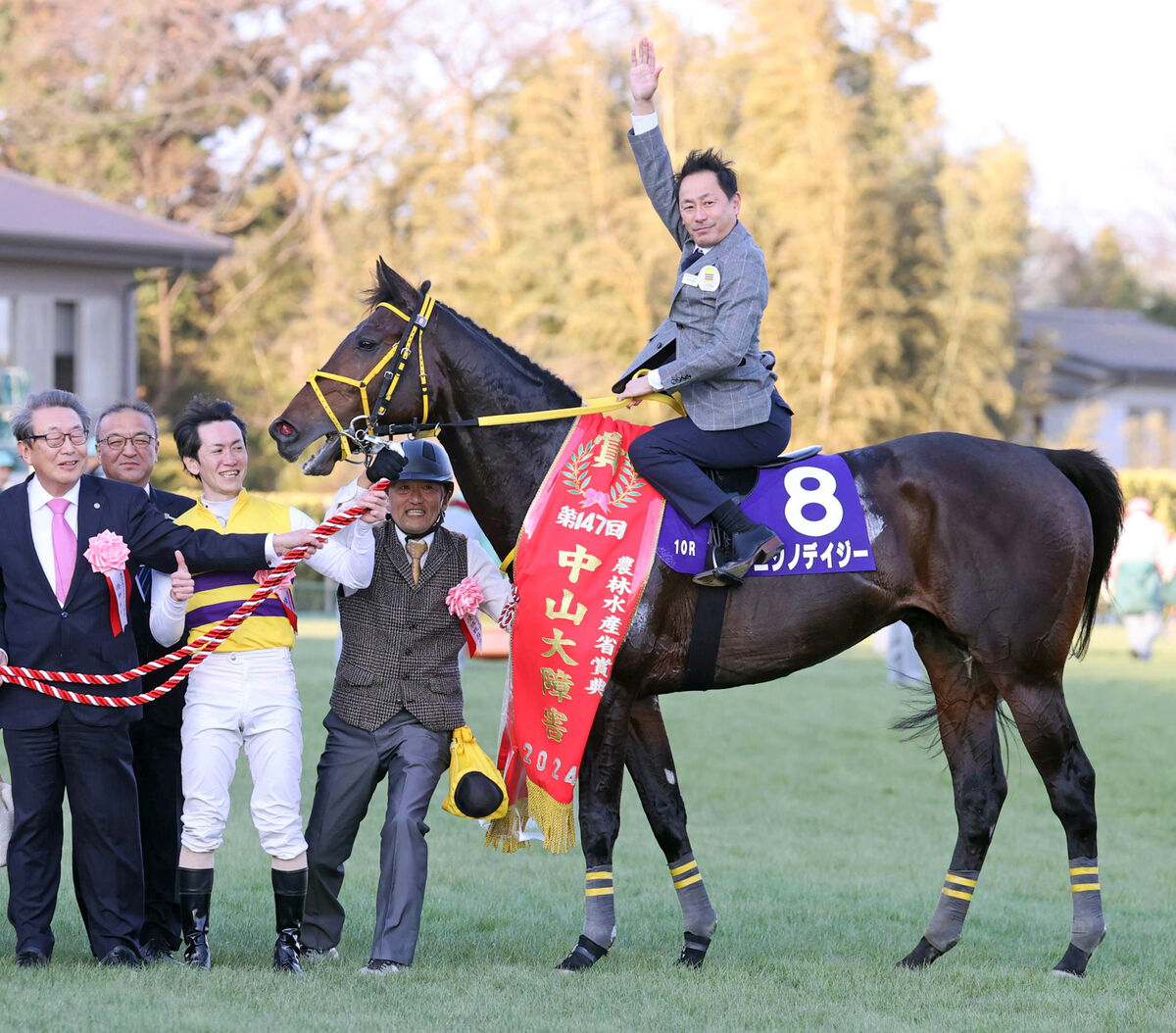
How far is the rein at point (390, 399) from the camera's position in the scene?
4.76 meters

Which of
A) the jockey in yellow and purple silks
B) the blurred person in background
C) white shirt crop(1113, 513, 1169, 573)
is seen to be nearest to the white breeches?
the jockey in yellow and purple silks

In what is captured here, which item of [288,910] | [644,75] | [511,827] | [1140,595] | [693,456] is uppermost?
[644,75]

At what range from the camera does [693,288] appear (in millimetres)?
4785

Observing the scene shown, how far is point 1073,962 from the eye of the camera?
192 inches

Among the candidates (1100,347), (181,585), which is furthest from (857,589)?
(1100,347)

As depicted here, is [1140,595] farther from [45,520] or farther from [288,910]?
[45,520]

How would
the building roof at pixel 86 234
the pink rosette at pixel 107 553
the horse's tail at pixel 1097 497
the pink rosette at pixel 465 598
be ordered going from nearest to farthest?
the pink rosette at pixel 107 553 < the pink rosette at pixel 465 598 < the horse's tail at pixel 1097 497 < the building roof at pixel 86 234

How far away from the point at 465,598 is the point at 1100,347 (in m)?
34.6

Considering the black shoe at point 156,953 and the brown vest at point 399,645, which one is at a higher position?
the brown vest at point 399,645

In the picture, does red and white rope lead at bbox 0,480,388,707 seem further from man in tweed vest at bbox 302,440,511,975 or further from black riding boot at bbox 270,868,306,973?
black riding boot at bbox 270,868,306,973

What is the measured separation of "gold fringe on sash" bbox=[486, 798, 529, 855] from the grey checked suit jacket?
1.48m

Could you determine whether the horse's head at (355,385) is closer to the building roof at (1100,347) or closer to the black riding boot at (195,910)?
the black riding boot at (195,910)

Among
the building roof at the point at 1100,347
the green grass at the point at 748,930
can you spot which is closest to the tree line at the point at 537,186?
the building roof at the point at 1100,347

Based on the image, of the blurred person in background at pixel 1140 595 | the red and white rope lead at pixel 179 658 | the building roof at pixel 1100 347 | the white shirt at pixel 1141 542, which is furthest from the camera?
the building roof at pixel 1100 347
